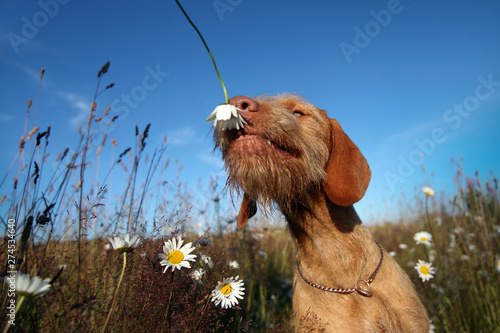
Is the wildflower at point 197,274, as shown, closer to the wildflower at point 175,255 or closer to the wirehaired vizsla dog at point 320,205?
the wildflower at point 175,255

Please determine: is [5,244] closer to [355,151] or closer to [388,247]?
[355,151]

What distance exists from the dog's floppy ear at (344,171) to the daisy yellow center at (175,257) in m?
1.02

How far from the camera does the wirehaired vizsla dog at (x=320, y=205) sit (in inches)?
64.6

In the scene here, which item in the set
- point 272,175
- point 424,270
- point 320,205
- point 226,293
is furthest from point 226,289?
point 424,270

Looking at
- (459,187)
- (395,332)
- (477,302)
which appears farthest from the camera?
(459,187)

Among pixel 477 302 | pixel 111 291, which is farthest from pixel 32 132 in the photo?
pixel 477 302

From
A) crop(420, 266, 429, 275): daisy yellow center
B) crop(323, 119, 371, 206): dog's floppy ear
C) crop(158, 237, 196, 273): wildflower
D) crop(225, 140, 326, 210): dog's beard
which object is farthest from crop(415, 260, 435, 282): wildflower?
crop(158, 237, 196, 273): wildflower

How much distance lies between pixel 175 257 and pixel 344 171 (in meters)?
1.23

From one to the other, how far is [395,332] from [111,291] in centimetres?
172

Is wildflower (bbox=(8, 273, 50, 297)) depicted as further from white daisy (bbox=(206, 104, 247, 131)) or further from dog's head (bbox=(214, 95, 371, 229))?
dog's head (bbox=(214, 95, 371, 229))

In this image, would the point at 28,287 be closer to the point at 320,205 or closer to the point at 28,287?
the point at 28,287

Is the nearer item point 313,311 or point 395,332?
point 395,332

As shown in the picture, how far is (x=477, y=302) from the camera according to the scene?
2.85 meters

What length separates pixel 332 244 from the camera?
1910 mm
